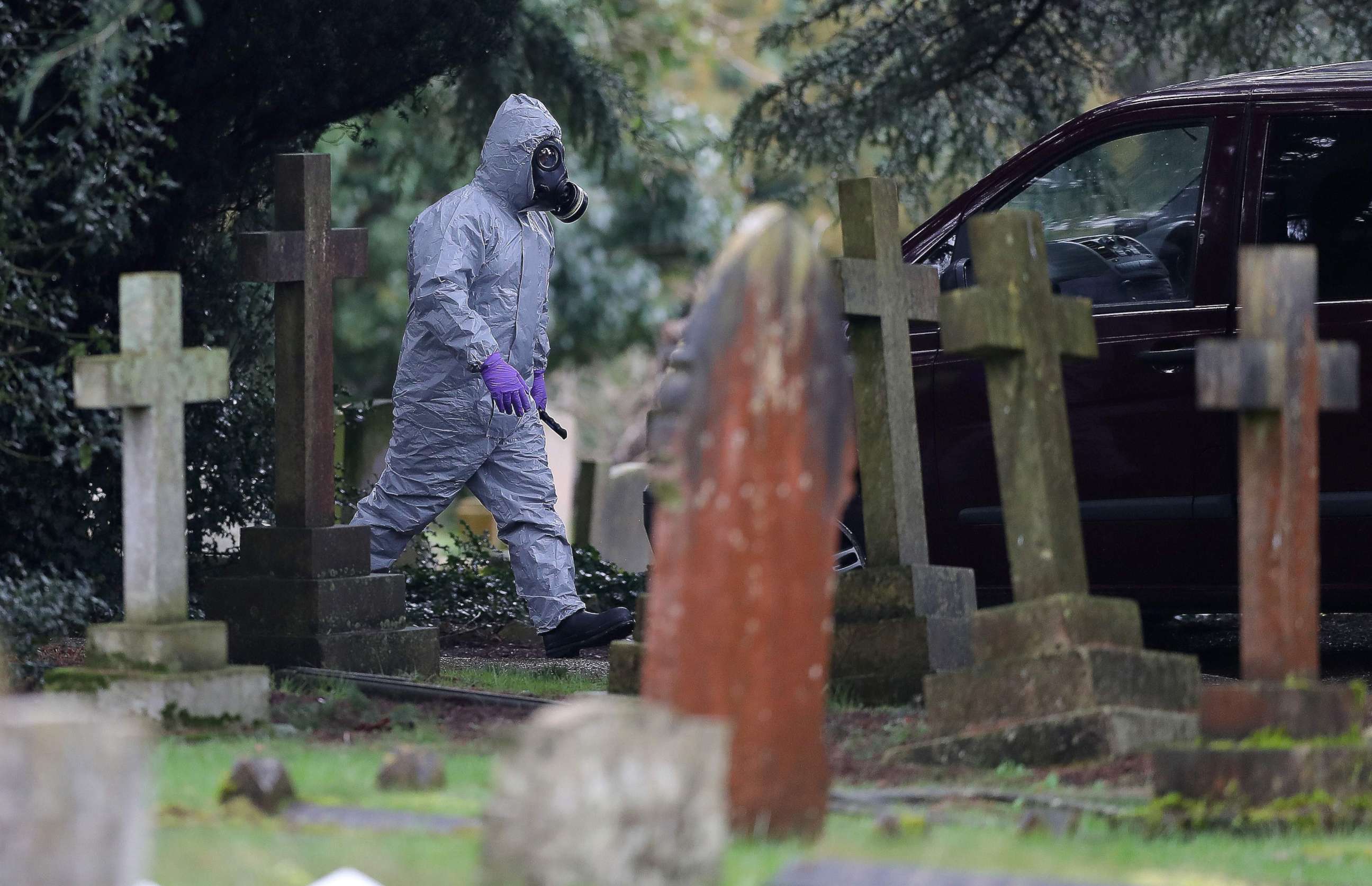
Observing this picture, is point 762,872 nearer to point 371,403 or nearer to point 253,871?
point 253,871

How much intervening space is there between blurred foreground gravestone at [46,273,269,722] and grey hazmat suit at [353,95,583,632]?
2363 millimetres

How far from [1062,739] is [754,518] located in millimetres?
1629

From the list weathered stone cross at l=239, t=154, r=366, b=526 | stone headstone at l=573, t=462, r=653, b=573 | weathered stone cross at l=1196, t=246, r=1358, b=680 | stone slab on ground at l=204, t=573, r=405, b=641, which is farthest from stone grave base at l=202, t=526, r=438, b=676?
stone headstone at l=573, t=462, r=653, b=573

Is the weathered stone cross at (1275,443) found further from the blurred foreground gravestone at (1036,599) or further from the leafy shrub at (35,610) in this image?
the leafy shrub at (35,610)

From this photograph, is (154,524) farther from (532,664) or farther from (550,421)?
(532,664)

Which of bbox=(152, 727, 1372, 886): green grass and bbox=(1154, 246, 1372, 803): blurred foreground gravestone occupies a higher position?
bbox=(1154, 246, 1372, 803): blurred foreground gravestone

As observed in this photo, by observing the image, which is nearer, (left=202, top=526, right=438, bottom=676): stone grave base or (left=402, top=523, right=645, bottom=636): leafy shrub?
(left=202, top=526, right=438, bottom=676): stone grave base

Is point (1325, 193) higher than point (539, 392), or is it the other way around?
point (1325, 193)

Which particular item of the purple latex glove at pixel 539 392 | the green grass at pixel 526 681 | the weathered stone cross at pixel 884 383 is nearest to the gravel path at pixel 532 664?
the green grass at pixel 526 681

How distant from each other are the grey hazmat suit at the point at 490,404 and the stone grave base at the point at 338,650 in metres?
0.57

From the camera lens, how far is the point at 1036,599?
534 cm

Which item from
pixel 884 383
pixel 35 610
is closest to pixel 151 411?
pixel 35 610

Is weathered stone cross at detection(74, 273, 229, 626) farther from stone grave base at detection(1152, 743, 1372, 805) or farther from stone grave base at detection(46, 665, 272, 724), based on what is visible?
stone grave base at detection(1152, 743, 1372, 805)

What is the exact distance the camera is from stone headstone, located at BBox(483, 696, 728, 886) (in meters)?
3.21
